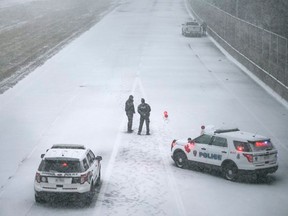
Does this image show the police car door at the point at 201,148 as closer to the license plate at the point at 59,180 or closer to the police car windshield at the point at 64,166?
the police car windshield at the point at 64,166

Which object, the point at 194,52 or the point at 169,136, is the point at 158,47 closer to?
the point at 194,52

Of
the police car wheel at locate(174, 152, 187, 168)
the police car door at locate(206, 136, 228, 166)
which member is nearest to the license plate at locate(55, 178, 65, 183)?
the police car door at locate(206, 136, 228, 166)

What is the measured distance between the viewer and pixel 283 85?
33875 mm

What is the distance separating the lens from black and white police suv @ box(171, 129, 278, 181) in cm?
1922

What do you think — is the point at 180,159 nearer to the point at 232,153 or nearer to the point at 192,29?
the point at 232,153

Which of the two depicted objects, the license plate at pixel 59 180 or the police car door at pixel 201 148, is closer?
the license plate at pixel 59 180

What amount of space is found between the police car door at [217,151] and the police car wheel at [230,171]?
0.25m

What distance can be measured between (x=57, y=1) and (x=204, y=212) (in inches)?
4442

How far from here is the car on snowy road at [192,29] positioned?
6238 centimetres

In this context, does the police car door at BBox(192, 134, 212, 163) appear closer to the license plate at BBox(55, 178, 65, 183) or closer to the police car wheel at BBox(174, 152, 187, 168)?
the police car wheel at BBox(174, 152, 187, 168)

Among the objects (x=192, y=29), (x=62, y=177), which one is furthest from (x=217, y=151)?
(x=192, y=29)

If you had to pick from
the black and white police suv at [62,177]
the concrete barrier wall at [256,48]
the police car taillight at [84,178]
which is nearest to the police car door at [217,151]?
the black and white police suv at [62,177]

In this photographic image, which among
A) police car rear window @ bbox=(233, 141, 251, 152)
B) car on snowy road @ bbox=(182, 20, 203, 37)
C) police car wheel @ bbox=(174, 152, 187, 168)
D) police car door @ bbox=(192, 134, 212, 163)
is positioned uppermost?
police car rear window @ bbox=(233, 141, 251, 152)

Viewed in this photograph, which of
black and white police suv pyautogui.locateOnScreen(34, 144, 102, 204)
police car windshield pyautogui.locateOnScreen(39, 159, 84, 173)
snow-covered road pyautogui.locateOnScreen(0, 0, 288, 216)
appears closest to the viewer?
black and white police suv pyautogui.locateOnScreen(34, 144, 102, 204)
